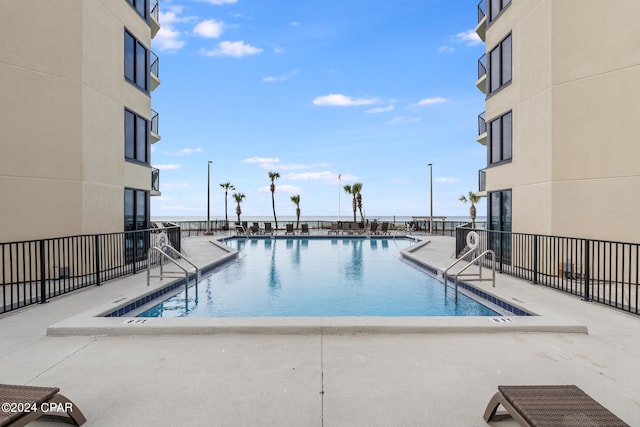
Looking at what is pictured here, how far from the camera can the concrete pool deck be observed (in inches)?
111

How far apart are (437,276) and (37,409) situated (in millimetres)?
9054

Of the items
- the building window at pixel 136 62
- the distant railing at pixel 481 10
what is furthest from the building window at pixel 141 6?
the distant railing at pixel 481 10

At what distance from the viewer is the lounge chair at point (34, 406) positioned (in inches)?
83.9

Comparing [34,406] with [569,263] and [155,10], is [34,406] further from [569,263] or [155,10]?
[155,10]

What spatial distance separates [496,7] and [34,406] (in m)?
14.6

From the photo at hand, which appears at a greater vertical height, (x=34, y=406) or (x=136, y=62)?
(x=136, y=62)

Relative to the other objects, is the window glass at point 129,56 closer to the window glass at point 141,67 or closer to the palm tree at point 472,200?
the window glass at point 141,67

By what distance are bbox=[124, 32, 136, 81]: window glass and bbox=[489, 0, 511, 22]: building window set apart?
1179 centimetres

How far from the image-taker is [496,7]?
1156 centimetres

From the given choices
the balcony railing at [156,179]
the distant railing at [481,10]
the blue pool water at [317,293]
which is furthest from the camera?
the balcony railing at [156,179]

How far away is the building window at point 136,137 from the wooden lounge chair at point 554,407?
11325mm

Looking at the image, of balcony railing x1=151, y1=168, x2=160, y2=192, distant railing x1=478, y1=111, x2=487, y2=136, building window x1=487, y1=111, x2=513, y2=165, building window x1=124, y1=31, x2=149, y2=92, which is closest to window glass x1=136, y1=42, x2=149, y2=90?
building window x1=124, y1=31, x2=149, y2=92

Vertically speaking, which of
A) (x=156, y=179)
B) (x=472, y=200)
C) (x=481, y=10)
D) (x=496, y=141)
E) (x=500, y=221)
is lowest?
(x=500, y=221)

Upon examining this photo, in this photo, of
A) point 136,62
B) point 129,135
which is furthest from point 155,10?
point 129,135
